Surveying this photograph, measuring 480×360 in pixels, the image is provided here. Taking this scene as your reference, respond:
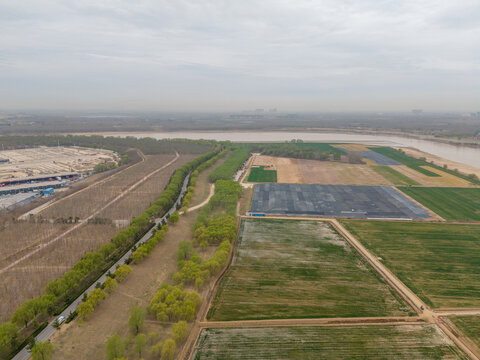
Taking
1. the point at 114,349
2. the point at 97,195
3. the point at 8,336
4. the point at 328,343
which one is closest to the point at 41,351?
the point at 8,336

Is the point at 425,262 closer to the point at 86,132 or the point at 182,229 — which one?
the point at 182,229

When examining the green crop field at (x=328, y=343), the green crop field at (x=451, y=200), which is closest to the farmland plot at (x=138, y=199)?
the green crop field at (x=328, y=343)

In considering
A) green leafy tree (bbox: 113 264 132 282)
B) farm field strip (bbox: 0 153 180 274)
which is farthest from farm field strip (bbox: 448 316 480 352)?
farm field strip (bbox: 0 153 180 274)

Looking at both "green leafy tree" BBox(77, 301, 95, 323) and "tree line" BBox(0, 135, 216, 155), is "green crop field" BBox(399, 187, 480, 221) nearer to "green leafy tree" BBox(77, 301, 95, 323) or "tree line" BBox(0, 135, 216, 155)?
"green leafy tree" BBox(77, 301, 95, 323)

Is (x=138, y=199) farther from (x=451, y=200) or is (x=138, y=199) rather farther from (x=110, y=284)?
(x=451, y=200)

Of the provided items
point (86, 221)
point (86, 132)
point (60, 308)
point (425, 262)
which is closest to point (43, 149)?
point (86, 132)
